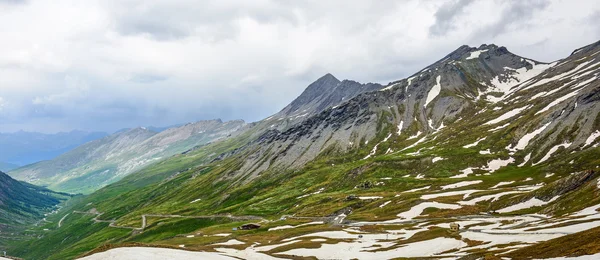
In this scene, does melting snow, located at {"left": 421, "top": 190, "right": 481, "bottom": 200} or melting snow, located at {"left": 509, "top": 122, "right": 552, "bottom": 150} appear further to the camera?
melting snow, located at {"left": 509, "top": 122, "right": 552, "bottom": 150}

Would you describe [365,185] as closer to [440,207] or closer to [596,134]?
[440,207]

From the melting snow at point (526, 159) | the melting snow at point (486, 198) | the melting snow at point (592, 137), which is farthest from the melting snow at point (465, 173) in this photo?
the melting snow at point (486, 198)

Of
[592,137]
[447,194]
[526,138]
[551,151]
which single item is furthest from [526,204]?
[526,138]

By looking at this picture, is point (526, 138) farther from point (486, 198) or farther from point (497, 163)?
point (486, 198)

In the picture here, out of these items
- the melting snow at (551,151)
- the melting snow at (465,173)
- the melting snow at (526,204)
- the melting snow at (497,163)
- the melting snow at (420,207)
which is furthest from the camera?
the melting snow at (497,163)

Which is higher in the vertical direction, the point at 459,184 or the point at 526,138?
the point at 526,138

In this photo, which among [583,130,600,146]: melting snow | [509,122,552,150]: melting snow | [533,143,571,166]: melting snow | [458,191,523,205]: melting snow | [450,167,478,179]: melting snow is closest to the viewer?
[458,191,523,205]: melting snow

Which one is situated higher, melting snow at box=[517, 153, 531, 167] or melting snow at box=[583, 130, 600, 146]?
melting snow at box=[583, 130, 600, 146]

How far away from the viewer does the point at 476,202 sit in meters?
118

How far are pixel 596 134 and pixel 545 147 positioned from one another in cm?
2025

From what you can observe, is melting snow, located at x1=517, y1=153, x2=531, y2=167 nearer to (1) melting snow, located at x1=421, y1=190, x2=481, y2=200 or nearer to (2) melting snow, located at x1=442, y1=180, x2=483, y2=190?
(2) melting snow, located at x1=442, y1=180, x2=483, y2=190

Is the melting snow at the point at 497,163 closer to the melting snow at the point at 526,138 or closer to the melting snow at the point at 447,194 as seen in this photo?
the melting snow at the point at 526,138

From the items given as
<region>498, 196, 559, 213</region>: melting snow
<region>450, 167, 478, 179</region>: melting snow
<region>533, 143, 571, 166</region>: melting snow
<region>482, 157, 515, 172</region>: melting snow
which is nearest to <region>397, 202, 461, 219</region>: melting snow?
<region>498, 196, 559, 213</region>: melting snow

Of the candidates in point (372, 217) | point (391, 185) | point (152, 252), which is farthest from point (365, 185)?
point (152, 252)
